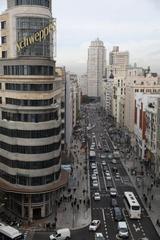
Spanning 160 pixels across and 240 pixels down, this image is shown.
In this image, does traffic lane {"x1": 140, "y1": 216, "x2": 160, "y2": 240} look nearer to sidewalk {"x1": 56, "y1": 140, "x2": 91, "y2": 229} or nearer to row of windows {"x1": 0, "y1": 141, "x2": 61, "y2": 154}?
sidewalk {"x1": 56, "y1": 140, "x2": 91, "y2": 229}

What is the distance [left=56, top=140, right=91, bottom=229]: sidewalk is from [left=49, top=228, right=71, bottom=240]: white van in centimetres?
504

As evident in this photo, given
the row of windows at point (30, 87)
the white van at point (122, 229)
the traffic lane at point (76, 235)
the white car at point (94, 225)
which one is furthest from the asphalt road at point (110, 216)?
the row of windows at point (30, 87)

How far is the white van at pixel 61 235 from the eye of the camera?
5875 cm

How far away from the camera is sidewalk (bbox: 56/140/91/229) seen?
67.1 meters

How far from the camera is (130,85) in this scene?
162 metres

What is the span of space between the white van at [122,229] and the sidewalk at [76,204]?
6517mm

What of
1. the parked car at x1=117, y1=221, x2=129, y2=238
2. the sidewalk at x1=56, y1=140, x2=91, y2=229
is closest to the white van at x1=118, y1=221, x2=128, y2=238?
the parked car at x1=117, y1=221, x2=129, y2=238

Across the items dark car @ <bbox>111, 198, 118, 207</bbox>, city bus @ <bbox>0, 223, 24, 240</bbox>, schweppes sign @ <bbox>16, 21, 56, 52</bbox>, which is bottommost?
dark car @ <bbox>111, 198, 118, 207</bbox>

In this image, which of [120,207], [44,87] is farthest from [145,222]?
[44,87]

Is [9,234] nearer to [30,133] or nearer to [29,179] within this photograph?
[29,179]

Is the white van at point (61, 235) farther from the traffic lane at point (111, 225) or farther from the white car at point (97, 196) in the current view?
the white car at point (97, 196)

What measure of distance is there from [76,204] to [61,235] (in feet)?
56.9

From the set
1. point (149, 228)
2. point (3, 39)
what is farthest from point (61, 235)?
point (3, 39)

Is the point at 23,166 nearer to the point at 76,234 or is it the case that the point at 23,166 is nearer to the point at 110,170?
the point at 76,234
